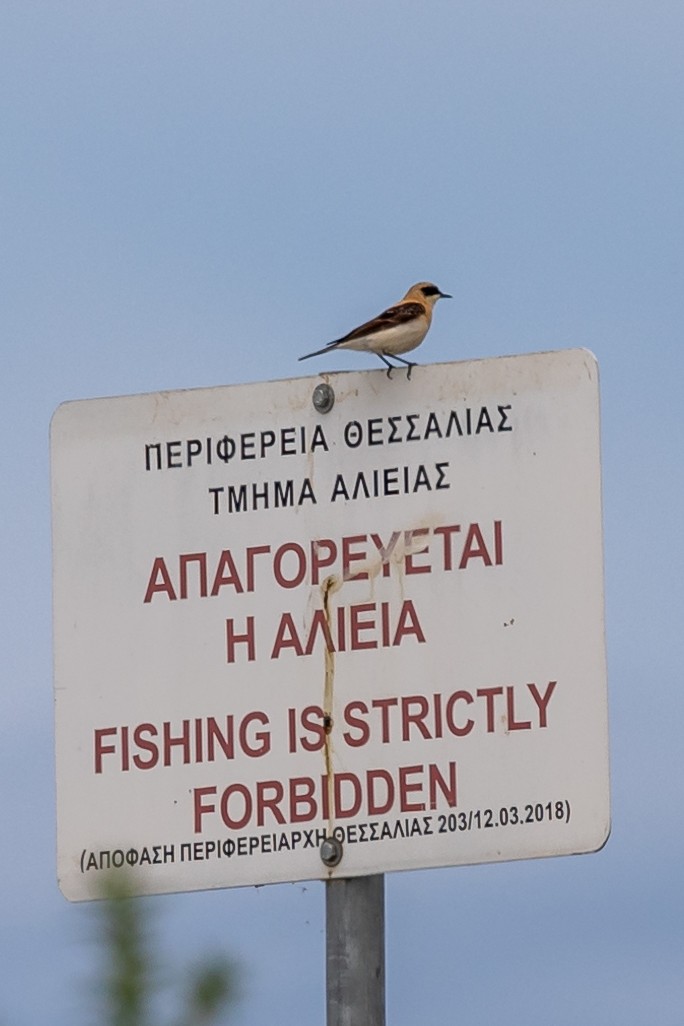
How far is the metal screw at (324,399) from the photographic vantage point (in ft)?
12.0

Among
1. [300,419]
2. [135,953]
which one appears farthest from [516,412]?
[135,953]

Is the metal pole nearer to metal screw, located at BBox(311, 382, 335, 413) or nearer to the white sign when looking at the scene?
the white sign

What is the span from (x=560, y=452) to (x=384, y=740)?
0.61m

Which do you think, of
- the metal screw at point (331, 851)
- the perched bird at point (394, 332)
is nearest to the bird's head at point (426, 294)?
the perched bird at point (394, 332)

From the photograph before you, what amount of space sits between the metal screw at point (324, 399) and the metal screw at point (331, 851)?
822mm

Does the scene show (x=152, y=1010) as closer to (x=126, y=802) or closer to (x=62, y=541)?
(x=126, y=802)

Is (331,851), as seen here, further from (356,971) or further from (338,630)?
(338,630)

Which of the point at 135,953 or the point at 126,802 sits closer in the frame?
the point at 135,953

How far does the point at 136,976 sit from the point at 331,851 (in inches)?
76.4

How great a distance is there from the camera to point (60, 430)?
3916 mm

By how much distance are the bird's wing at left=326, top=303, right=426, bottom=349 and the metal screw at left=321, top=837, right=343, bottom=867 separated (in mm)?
1809

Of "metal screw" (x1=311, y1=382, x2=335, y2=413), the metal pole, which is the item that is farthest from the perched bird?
the metal pole

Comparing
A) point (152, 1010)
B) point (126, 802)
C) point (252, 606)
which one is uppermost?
point (252, 606)

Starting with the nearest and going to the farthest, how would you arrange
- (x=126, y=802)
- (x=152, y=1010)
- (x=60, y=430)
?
(x=152, y=1010)
(x=126, y=802)
(x=60, y=430)
